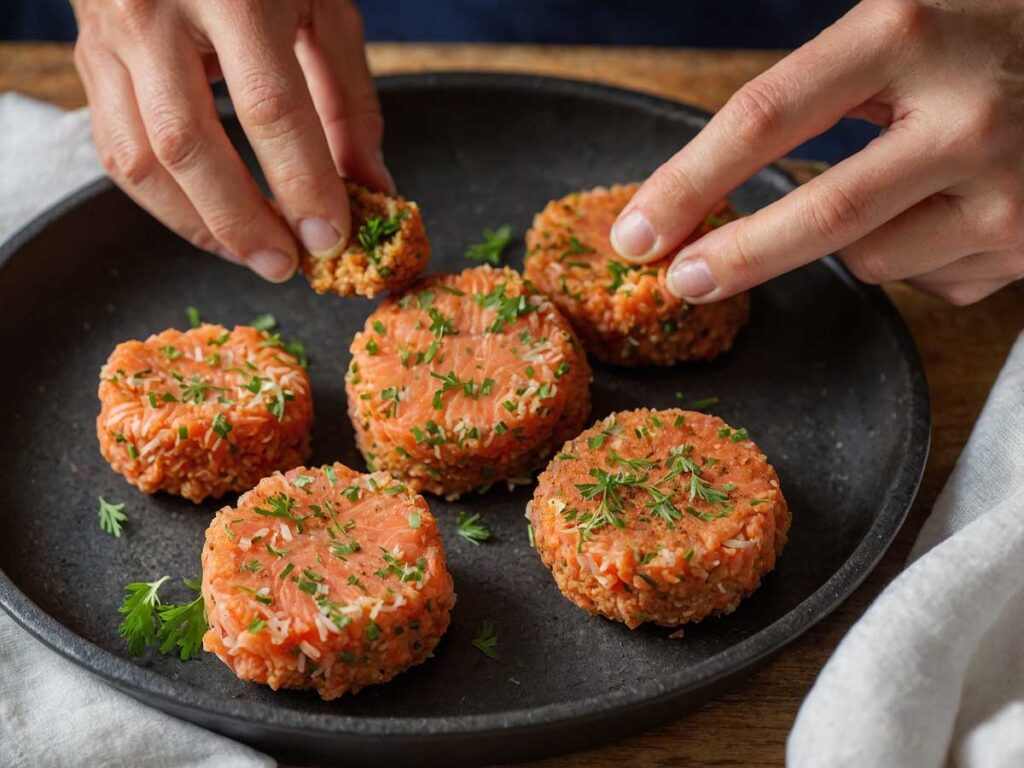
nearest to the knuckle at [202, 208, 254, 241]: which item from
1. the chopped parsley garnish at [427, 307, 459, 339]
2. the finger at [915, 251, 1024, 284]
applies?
the chopped parsley garnish at [427, 307, 459, 339]

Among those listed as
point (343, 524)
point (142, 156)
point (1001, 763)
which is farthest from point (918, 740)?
point (142, 156)

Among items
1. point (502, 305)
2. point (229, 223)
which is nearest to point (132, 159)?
point (229, 223)

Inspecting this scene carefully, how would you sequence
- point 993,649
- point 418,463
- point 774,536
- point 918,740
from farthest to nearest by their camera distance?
1. point 418,463
2. point 774,536
3. point 993,649
4. point 918,740

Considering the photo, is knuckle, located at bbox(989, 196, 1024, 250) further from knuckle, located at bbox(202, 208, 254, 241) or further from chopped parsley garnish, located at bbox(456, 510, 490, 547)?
knuckle, located at bbox(202, 208, 254, 241)

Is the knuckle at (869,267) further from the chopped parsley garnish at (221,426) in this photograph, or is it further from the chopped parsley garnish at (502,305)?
the chopped parsley garnish at (221,426)

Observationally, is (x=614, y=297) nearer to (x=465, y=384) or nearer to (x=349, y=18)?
(x=465, y=384)

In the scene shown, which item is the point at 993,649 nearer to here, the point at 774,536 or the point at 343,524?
the point at 774,536
